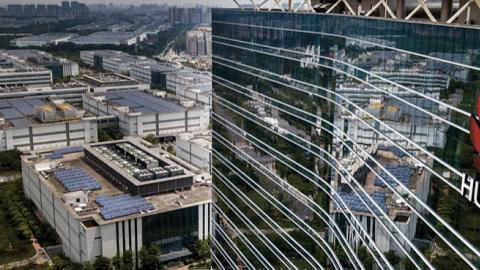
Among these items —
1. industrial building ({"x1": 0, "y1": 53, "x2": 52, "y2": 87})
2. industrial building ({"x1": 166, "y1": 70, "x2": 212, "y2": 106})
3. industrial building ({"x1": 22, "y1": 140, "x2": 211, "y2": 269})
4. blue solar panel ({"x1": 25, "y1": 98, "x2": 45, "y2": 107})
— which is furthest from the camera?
industrial building ({"x1": 0, "y1": 53, "x2": 52, "y2": 87})

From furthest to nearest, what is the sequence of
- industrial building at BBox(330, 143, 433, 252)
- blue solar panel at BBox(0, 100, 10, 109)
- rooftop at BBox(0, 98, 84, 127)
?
blue solar panel at BBox(0, 100, 10, 109)
rooftop at BBox(0, 98, 84, 127)
industrial building at BBox(330, 143, 433, 252)

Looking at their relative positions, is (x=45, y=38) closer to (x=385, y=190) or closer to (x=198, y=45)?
(x=198, y=45)

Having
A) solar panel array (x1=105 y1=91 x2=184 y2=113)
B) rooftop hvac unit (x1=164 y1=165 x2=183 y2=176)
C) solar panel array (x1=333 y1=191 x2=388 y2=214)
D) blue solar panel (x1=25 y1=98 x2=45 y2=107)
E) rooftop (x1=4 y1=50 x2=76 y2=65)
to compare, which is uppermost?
solar panel array (x1=333 y1=191 x2=388 y2=214)

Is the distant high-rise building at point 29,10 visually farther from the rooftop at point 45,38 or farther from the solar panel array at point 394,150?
the solar panel array at point 394,150

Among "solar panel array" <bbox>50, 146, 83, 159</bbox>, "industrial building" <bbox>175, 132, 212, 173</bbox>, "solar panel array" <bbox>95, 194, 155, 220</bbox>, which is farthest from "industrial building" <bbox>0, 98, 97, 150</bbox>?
"solar panel array" <bbox>95, 194, 155, 220</bbox>

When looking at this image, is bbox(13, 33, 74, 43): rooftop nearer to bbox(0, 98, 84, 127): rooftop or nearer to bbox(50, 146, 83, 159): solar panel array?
bbox(0, 98, 84, 127): rooftop

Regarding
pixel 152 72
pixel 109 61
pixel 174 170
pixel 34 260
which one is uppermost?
pixel 109 61

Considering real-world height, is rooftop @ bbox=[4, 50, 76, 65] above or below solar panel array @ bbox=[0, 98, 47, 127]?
above

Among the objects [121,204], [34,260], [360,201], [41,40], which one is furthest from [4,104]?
[41,40]
